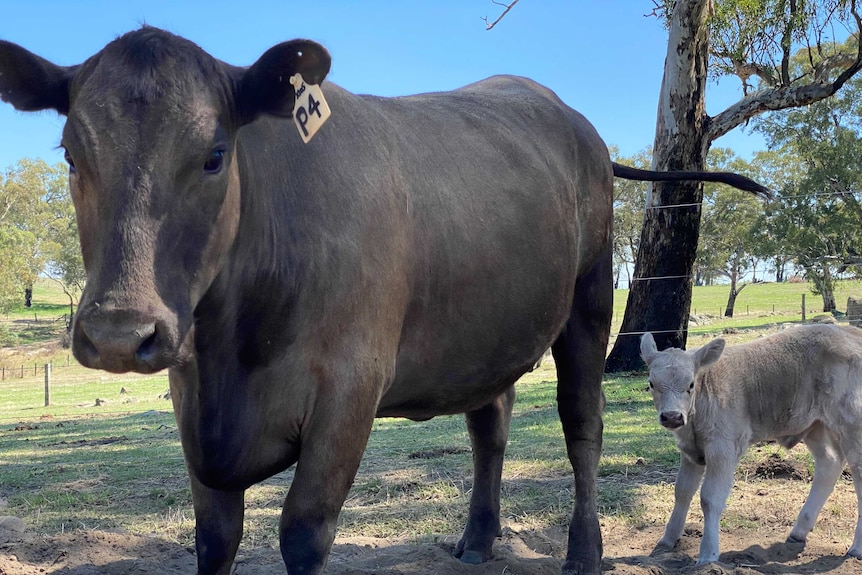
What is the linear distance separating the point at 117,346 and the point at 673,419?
11.6ft

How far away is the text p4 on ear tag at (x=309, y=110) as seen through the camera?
2875 mm

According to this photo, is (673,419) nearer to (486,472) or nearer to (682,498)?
(682,498)

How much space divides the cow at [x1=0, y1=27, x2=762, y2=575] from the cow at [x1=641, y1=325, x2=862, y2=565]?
0.89 metres

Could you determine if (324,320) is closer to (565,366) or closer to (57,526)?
(565,366)

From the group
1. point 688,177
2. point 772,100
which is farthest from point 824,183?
point 688,177

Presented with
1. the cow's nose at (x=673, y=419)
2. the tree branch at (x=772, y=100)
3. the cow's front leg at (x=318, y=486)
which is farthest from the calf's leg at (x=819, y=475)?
the tree branch at (x=772, y=100)

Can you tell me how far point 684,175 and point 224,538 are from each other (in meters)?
3.87

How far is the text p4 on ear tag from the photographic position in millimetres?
2875

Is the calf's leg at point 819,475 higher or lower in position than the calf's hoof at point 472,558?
higher

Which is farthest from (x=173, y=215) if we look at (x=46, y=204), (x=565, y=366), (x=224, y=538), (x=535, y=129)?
(x=46, y=204)

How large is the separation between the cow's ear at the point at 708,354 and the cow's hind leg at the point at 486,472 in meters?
1.31

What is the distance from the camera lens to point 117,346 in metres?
2.12

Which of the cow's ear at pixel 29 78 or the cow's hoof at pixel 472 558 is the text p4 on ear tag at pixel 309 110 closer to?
the cow's ear at pixel 29 78

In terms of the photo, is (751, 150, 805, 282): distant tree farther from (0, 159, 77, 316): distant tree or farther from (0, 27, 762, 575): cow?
(0, 159, 77, 316): distant tree
